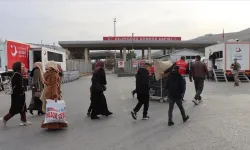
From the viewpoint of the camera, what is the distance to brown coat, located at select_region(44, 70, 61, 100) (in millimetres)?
7211

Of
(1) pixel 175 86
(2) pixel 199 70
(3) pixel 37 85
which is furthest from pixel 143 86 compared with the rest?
(2) pixel 199 70

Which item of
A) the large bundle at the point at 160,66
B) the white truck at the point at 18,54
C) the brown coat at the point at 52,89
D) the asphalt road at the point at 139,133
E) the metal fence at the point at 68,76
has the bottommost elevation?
the asphalt road at the point at 139,133

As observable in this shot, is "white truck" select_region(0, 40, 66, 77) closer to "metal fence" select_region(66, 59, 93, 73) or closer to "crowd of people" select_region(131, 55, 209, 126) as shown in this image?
"crowd of people" select_region(131, 55, 209, 126)

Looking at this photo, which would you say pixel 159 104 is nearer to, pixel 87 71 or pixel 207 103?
pixel 207 103

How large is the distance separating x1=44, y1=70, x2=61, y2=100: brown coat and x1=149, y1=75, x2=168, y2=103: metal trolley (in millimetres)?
5419

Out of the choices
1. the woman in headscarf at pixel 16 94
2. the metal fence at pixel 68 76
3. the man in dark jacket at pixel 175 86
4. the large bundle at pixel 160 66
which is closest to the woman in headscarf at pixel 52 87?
the woman in headscarf at pixel 16 94

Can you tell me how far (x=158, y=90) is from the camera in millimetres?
11992

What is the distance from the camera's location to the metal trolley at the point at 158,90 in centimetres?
1183

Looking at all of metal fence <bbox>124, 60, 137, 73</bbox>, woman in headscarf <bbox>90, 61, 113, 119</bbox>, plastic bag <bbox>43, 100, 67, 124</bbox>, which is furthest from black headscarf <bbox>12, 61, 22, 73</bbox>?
metal fence <bbox>124, 60, 137, 73</bbox>

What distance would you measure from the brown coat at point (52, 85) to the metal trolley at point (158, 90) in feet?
17.8

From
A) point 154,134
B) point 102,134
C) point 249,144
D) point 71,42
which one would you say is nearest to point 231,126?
point 249,144

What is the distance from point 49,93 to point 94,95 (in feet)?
5.48

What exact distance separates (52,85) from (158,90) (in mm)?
5689

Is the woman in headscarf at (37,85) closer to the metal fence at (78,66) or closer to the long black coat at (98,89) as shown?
the long black coat at (98,89)
